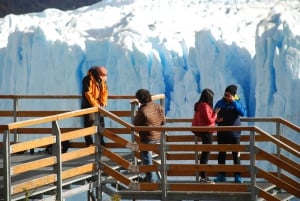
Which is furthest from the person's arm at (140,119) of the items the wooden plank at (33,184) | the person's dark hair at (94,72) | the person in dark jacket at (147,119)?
the wooden plank at (33,184)

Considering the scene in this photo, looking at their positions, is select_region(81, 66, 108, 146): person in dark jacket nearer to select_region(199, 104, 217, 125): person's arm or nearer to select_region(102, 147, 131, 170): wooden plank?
select_region(102, 147, 131, 170): wooden plank

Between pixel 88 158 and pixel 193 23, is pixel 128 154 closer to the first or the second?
pixel 88 158

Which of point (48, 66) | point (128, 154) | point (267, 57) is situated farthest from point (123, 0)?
point (128, 154)

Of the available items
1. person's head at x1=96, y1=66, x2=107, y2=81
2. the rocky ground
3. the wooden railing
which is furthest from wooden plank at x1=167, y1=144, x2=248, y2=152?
the rocky ground

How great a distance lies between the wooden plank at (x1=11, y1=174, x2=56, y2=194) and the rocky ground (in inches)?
1330

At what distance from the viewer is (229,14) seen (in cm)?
2655

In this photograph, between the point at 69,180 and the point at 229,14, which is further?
the point at 229,14

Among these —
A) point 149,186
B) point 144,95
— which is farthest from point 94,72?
point 149,186

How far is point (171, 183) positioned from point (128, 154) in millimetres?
1508

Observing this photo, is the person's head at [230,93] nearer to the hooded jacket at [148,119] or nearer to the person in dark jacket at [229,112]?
the person in dark jacket at [229,112]

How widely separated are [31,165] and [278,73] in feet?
37.0

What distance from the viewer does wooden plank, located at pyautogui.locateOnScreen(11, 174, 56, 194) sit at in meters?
10.5

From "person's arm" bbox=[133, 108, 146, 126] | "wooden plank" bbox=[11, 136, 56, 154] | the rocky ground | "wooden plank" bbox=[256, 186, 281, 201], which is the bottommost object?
"wooden plank" bbox=[256, 186, 281, 201]

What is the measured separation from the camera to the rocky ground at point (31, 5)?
44938mm
